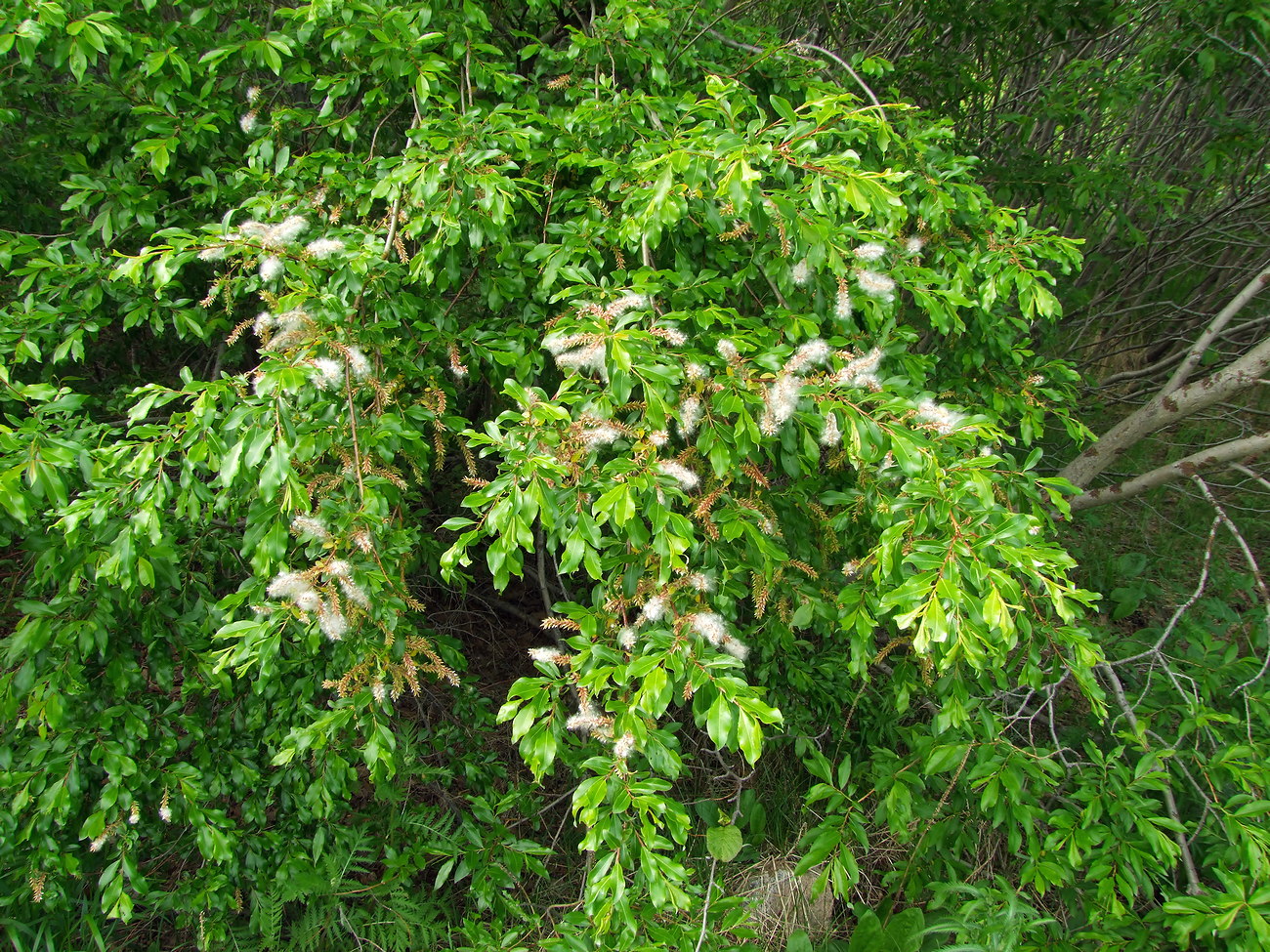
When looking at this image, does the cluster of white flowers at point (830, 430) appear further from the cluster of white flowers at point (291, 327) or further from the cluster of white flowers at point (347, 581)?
the cluster of white flowers at point (291, 327)

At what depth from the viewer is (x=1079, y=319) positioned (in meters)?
5.15

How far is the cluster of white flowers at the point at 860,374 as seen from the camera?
1615 mm

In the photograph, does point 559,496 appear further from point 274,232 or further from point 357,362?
point 274,232

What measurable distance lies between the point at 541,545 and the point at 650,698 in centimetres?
166

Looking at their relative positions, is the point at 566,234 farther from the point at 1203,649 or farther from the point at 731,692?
the point at 1203,649

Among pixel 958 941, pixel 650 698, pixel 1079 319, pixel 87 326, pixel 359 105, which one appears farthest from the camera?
pixel 1079 319

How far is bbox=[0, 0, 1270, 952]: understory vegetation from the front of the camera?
1.56m

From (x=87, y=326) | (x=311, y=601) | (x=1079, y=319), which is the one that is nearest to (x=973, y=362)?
(x=311, y=601)

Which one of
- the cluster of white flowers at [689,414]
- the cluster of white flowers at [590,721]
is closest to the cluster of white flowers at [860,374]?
the cluster of white flowers at [689,414]

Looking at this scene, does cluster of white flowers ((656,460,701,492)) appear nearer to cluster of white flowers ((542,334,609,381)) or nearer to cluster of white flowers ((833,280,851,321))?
cluster of white flowers ((542,334,609,381))

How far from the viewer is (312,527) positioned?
155cm

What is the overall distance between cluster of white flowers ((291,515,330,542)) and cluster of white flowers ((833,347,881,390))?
107cm

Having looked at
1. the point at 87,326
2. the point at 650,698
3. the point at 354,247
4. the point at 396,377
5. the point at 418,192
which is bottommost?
the point at 87,326

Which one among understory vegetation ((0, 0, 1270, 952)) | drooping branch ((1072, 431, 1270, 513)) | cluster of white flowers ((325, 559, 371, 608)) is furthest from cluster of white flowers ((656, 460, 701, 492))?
drooping branch ((1072, 431, 1270, 513))
